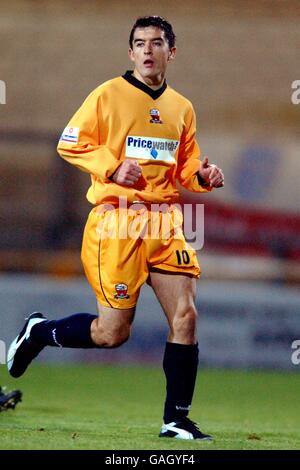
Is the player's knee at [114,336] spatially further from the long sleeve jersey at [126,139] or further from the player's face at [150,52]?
the player's face at [150,52]

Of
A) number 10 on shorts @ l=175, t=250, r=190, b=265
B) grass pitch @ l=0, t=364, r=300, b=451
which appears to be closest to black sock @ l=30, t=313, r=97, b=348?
grass pitch @ l=0, t=364, r=300, b=451

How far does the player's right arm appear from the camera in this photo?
570 centimetres

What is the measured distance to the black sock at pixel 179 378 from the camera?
5703 mm

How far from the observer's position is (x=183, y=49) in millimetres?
19297

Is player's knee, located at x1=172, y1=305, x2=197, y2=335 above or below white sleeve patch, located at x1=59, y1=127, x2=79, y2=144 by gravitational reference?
below

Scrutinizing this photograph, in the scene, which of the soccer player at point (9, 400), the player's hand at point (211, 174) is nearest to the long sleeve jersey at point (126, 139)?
the player's hand at point (211, 174)

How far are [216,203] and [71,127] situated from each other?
888 centimetres

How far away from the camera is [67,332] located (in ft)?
20.1

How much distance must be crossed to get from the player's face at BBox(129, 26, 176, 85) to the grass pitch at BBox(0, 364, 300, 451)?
1.84 metres

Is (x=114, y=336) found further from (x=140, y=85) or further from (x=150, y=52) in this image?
(x=150, y=52)

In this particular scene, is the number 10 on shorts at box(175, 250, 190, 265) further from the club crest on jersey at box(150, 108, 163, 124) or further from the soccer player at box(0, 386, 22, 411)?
the soccer player at box(0, 386, 22, 411)

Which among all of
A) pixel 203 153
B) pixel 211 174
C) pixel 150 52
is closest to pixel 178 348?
pixel 211 174

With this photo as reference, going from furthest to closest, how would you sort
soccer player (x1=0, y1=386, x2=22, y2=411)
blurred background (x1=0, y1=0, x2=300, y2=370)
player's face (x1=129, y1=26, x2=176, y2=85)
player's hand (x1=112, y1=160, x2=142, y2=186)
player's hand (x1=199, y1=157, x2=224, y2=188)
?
blurred background (x1=0, y1=0, x2=300, y2=370), soccer player (x1=0, y1=386, x2=22, y2=411), player's hand (x1=199, y1=157, x2=224, y2=188), player's face (x1=129, y1=26, x2=176, y2=85), player's hand (x1=112, y1=160, x2=142, y2=186)
